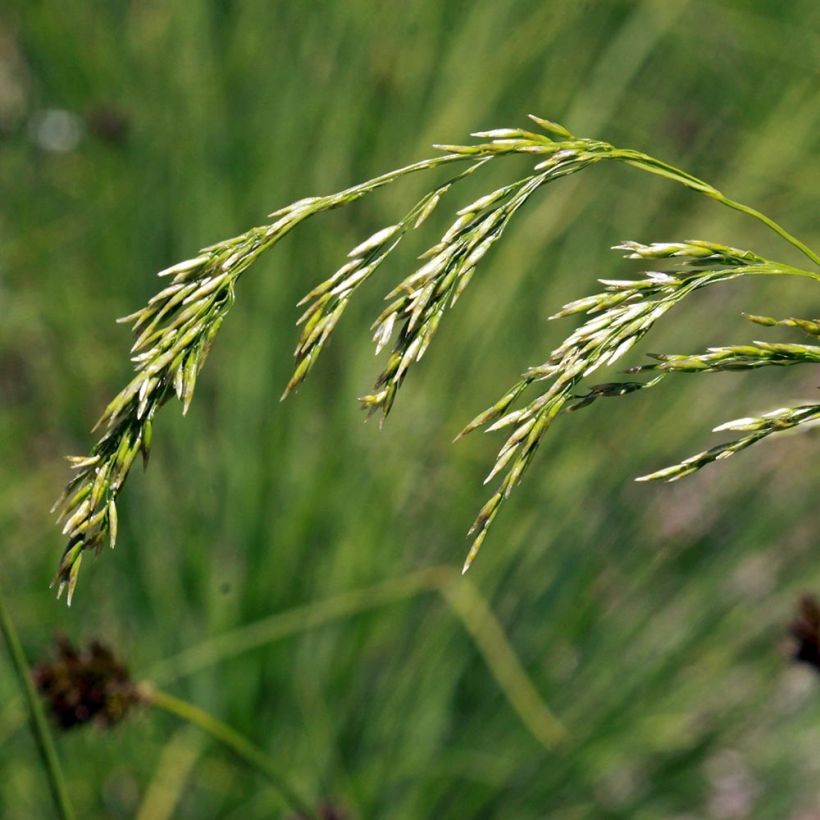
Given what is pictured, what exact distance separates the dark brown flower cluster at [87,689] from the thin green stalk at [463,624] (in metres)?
0.68

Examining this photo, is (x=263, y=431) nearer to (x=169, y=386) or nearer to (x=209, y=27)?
(x=209, y=27)

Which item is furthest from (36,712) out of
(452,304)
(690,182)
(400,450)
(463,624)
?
(400,450)

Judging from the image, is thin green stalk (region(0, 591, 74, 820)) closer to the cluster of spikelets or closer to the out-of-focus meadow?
the cluster of spikelets

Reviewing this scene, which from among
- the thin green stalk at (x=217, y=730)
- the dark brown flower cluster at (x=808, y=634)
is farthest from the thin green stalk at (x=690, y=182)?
the thin green stalk at (x=217, y=730)

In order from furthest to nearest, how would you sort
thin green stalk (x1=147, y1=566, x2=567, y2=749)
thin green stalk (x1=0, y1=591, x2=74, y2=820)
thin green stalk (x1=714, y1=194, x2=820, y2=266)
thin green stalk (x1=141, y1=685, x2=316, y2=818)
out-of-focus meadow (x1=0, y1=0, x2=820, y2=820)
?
out-of-focus meadow (x1=0, y1=0, x2=820, y2=820), thin green stalk (x1=147, y1=566, x2=567, y2=749), thin green stalk (x1=141, y1=685, x2=316, y2=818), thin green stalk (x1=0, y1=591, x2=74, y2=820), thin green stalk (x1=714, y1=194, x2=820, y2=266)

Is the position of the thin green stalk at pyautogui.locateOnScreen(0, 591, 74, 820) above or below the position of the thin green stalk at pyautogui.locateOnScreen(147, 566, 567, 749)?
above

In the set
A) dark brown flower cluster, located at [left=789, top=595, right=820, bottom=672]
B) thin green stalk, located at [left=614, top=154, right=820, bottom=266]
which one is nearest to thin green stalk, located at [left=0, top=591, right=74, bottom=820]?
thin green stalk, located at [left=614, top=154, right=820, bottom=266]

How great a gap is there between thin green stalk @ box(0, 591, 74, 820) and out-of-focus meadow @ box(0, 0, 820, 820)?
731mm

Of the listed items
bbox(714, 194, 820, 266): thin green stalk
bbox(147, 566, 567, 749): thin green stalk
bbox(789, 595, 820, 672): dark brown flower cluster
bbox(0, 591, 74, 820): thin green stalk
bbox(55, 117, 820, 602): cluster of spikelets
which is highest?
bbox(714, 194, 820, 266): thin green stalk

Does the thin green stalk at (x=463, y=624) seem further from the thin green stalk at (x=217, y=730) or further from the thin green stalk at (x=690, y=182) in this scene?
the thin green stalk at (x=690, y=182)

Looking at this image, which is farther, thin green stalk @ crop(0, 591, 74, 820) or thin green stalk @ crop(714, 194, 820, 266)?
thin green stalk @ crop(0, 591, 74, 820)

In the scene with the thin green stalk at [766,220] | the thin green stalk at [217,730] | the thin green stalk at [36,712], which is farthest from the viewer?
the thin green stalk at [217,730]

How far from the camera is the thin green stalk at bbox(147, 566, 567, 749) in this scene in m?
1.95

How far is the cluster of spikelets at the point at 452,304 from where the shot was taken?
2.67 ft
